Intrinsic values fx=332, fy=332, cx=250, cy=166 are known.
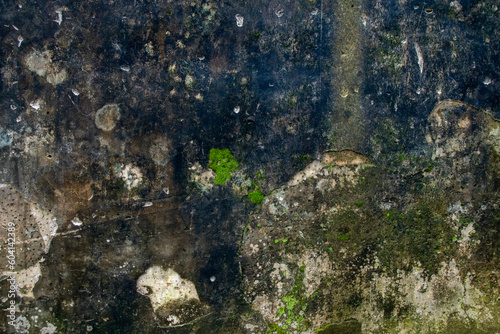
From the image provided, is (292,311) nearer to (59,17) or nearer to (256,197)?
(256,197)

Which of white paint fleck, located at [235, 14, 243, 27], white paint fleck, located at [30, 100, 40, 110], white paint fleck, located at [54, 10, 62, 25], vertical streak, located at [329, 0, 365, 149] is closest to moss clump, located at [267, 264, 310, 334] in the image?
vertical streak, located at [329, 0, 365, 149]

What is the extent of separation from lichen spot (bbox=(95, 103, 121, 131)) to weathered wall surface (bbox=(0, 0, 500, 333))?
12mm

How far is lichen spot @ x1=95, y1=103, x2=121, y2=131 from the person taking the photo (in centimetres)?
293

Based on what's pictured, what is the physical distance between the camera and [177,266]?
2992mm

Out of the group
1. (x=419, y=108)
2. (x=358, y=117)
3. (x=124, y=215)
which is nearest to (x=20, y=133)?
(x=124, y=215)

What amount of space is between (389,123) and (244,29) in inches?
61.2

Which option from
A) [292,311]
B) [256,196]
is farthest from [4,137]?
[292,311]

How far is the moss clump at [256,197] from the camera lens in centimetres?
299

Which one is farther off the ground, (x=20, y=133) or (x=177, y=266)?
(x=20, y=133)

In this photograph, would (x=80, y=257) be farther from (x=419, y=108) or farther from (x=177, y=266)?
(x=419, y=108)

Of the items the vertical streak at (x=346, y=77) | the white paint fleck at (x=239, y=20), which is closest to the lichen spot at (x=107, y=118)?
the white paint fleck at (x=239, y=20)

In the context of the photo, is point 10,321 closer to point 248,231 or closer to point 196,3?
point 248,231

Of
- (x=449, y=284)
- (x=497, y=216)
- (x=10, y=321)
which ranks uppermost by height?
(x=497, y=216)

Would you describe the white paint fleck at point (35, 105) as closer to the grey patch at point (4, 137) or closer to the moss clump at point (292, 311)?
the grey patch at point (4, 137)
